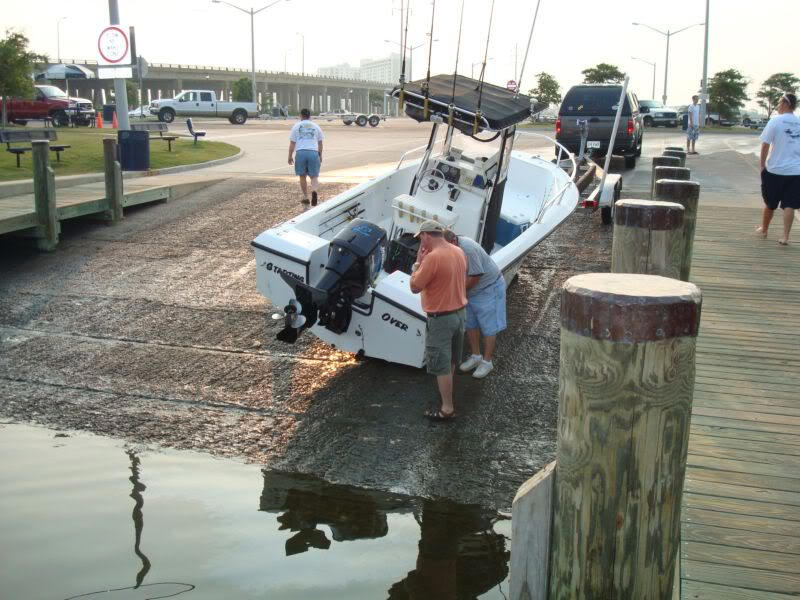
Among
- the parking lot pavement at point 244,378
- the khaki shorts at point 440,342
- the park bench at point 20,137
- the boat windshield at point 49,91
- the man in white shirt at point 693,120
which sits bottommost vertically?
the parking lot pavement at point 244,378

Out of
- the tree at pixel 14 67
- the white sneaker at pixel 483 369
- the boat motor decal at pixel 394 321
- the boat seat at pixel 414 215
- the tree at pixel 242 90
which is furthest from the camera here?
the tree at pixel 242 90

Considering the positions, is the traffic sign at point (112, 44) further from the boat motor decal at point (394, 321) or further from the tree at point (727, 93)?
the tree at point (727, 93)

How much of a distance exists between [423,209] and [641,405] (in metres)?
6.97

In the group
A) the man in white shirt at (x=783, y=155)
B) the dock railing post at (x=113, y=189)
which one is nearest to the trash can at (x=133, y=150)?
the dock railing post at (x=113, y=189)

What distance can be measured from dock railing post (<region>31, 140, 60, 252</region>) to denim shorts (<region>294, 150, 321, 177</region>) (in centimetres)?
373

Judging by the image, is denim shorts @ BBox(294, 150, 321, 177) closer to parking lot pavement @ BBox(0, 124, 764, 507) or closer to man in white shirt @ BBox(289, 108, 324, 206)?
man in white shirt @ BBox(289, 108, 324, 206)

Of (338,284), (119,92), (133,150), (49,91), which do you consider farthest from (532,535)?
(49,91)

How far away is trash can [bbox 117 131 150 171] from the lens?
1747cm

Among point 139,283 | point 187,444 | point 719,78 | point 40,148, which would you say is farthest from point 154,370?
point 719,78

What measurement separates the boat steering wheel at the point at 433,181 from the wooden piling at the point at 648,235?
4.13 meters

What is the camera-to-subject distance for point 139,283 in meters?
11.2

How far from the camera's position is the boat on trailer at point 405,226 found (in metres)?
7.22

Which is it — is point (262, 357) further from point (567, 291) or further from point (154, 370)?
point (567, 291)

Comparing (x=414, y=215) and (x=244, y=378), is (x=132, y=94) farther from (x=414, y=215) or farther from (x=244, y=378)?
(x=244, y=378)
